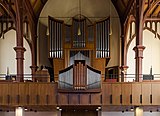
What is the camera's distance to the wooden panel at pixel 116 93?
19.8m

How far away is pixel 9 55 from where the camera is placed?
1078 inches

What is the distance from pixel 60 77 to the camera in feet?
65.5

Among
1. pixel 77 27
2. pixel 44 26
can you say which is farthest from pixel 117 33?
pixel 44 26

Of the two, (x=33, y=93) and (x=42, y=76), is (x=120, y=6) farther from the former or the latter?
(x=33, y=93)

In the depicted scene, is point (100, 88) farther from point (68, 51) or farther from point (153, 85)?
point (68, 51)

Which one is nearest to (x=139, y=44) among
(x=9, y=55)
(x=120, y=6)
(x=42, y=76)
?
(x=42, y=76)

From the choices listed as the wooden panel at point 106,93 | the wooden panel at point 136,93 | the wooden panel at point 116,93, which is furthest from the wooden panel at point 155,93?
the wooden panel at point 106,93

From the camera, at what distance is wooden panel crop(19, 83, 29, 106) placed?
65.0 feet

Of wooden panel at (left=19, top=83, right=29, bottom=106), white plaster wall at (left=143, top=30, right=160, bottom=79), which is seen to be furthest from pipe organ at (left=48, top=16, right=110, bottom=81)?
wooden panel at (left=19, top=83, right=29, bottom=106)

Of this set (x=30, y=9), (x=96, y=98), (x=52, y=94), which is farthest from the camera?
(x=30, y=9)

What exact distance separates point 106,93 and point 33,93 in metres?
3.68

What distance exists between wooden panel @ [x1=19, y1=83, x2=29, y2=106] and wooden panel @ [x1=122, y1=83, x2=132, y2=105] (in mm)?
4841

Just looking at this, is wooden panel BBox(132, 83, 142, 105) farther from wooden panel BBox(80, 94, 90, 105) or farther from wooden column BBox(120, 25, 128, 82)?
wooden column BBox(120, 25, 128, 82)

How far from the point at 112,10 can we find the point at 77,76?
32.6 ft
